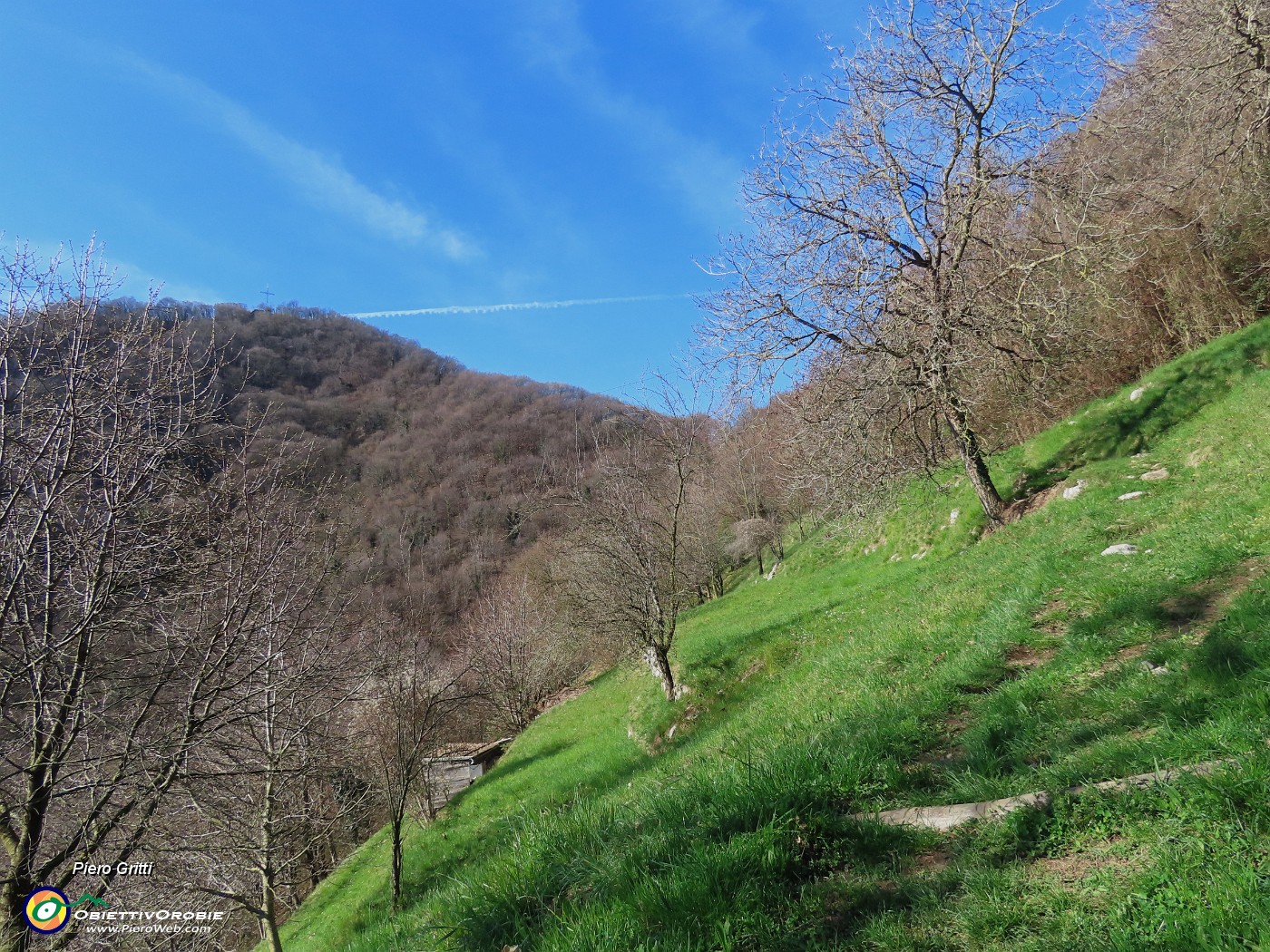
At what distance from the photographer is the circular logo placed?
5352mm

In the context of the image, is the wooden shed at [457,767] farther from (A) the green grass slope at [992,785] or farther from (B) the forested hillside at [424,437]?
(B) the forested hillside at [424,437]

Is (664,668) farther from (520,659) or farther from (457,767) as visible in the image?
(520,659)

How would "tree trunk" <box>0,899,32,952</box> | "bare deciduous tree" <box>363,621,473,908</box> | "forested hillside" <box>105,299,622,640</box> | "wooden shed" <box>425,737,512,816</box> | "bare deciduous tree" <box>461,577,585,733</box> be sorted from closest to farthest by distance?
"tree trunk" <box>0,899,32,952</box>
"bare deciduous tree" <box>363,621,473,908</box>
"wooden shed" <box>425,737,512,816</box>
"bare deciduous tree" <box>461,577,585,733</box>
"forested hillside" <box>105,299,622,640</box>

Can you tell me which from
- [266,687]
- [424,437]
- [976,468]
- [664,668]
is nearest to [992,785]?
[266,687]

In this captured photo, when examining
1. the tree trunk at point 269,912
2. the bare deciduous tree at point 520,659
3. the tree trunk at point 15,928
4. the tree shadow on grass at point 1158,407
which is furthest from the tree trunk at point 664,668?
the bare deciduous tree at point 520,659

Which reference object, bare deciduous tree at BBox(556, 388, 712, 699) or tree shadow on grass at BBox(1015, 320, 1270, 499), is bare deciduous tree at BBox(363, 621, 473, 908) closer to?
bare deciduous tree at BBox(556, 388, 712, 699)

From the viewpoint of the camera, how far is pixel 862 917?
8.36 feet

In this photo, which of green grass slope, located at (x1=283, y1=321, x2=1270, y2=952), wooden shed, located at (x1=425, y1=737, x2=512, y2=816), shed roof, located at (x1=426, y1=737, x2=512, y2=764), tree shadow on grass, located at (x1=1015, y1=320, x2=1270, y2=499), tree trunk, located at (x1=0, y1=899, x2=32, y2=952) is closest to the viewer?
green grass slope, located at (x1=283, y1=321, x2=1270, y2=952)

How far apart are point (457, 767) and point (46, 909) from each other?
18.5 m

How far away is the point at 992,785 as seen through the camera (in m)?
3.33

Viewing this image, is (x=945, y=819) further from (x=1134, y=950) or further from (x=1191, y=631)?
(x=1191, y=631)

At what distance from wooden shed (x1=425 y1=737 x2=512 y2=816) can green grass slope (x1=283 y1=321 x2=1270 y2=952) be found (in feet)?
42.4

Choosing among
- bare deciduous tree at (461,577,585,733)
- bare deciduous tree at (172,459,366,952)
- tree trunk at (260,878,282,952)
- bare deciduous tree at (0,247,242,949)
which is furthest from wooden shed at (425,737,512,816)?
bare deciduous tree at (0,247,242,949)

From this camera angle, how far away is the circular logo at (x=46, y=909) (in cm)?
535
